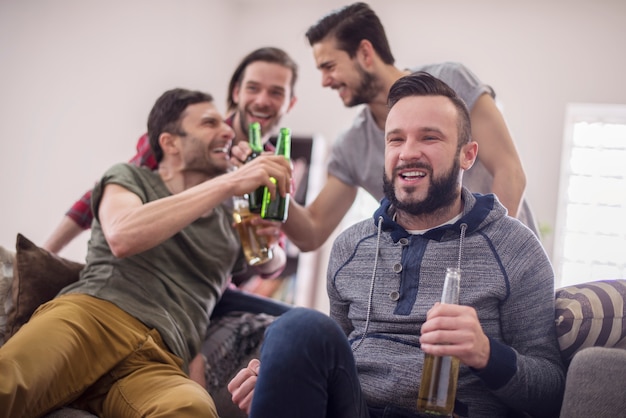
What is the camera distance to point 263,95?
7.95 ft

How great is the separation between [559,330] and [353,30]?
1.24m

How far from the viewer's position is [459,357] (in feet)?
3.52

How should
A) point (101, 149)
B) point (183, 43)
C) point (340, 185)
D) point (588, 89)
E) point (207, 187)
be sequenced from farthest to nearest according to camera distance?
1. point (183, 43)
2. point (588, 89)
3. point (101, 149)
4. point (340, 185)
5. point (207, 187)

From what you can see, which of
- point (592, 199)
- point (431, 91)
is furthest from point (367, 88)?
point (592, 199)

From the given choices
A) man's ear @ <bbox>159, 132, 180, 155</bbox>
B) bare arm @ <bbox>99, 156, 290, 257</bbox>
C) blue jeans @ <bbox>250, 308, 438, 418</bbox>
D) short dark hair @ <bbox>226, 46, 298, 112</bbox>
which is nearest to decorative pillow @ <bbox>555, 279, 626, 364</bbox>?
blue jeans @ <bbox>250, 308, 438, 418</bbox>

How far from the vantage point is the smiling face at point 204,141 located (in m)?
2.10

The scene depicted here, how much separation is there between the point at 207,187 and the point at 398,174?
1.98 ft

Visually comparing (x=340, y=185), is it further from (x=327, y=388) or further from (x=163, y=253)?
(x=327, y=388)

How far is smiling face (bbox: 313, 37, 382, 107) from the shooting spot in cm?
217

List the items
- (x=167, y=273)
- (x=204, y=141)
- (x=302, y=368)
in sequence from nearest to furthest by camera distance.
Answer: (x=302, y=368) < (x=167, y=273) < (x=204, y=141)

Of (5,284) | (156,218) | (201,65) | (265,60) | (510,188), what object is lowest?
(5,284)

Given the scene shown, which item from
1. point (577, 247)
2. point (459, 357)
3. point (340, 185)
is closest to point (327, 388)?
point (459, 357)

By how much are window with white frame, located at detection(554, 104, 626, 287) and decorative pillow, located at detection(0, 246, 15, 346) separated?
340 cm

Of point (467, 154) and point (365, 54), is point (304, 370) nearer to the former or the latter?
point (467, 154)
